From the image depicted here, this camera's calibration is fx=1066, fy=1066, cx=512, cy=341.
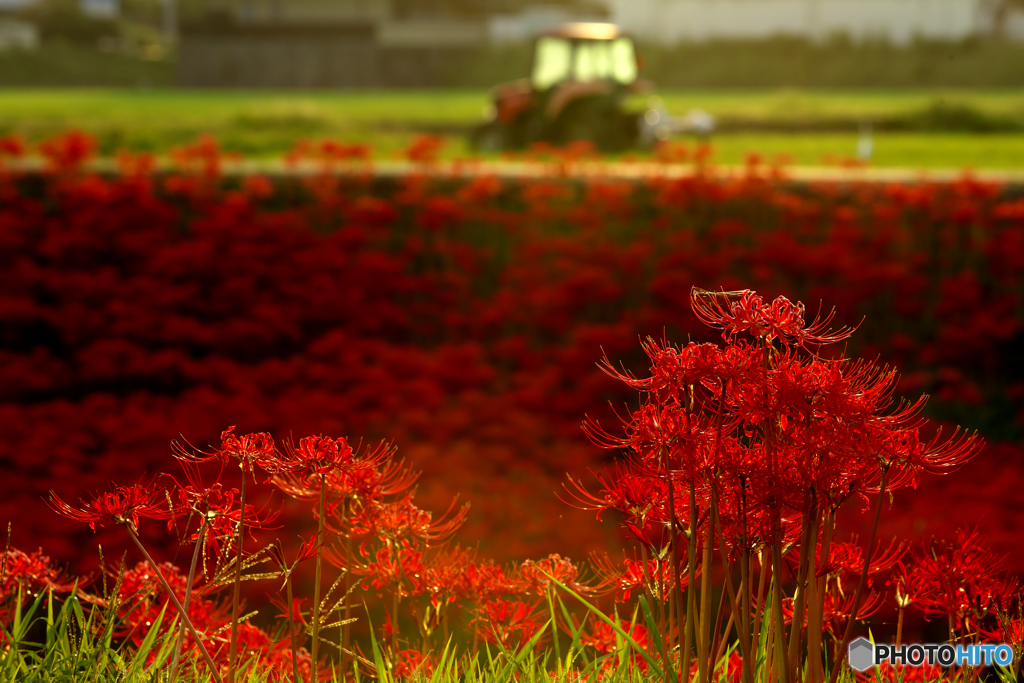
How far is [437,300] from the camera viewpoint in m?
4.71

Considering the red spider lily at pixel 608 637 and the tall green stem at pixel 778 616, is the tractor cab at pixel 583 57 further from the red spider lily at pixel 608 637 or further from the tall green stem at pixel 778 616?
the tall green stem at pixel 778 616

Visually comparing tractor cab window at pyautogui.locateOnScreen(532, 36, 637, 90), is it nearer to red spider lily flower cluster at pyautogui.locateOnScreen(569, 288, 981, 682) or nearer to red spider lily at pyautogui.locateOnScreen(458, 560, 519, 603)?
red spider lily at pyautogui.locateOnScreen(458, 560, 519, 603)

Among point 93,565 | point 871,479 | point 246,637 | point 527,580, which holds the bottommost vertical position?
point 93,565

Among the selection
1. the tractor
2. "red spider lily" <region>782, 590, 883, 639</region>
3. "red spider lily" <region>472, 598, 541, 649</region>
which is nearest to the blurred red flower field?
"red spider lily" <region>472, 598, 541, 649</region>

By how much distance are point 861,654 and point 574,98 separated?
11.2m

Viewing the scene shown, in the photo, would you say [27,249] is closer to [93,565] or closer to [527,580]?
[93,565]

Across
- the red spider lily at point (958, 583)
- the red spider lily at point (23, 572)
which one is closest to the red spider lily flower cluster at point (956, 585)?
the red spider lily at point (958, 583)

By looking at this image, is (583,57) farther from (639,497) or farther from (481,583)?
(639,497)

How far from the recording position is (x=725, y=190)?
4949 mm

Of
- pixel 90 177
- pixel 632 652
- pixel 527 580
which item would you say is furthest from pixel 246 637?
pixel 90 177

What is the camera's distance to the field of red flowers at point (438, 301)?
11.5 ft

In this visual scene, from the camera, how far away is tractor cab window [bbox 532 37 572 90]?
1316 centimetres

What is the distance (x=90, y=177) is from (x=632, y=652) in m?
4.33

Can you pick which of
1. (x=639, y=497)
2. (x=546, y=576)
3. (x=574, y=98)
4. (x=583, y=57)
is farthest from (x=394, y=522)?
(x=583, y=57)
